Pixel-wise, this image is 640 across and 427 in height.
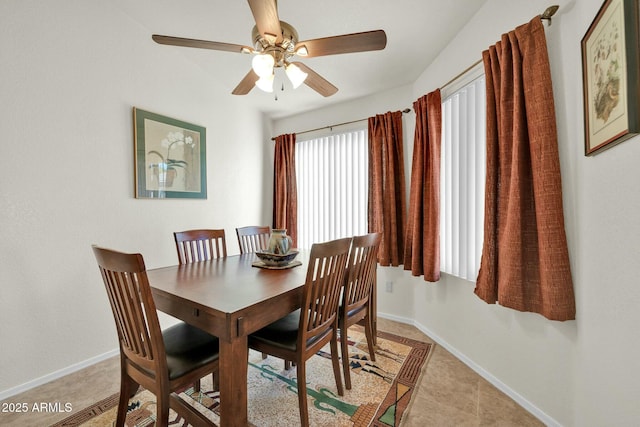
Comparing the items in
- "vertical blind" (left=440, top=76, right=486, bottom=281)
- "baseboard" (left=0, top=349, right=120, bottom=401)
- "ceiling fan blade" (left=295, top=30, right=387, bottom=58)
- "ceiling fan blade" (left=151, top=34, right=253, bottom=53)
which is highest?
"ceiling fan blade" (left=151, top=34, right=253, bottom=53)

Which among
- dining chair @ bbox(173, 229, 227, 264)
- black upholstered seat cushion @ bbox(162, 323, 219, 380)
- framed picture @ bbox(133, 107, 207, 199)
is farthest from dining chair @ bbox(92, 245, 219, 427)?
framed picture @ bbox(133, 107, 207, 199)

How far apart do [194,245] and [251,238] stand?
0.57 metres

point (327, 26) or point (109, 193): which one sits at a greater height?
point (327, 26)

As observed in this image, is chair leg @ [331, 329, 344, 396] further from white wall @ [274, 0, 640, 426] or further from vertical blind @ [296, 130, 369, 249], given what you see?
vertical blind @ [296, 130, 369, 249]

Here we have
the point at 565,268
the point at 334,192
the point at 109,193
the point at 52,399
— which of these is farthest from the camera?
the point at 334,192

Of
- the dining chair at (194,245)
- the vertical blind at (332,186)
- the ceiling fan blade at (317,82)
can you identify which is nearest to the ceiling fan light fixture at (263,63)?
the ceiling fan blade at (317,82)

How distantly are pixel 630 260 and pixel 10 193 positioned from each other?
3.16m

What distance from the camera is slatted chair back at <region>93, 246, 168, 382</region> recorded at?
0.99m

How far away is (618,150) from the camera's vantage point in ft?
3.20

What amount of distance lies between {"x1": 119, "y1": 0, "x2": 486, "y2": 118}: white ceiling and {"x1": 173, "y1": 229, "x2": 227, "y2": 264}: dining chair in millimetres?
1665

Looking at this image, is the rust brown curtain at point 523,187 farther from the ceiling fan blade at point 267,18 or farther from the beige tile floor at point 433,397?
the ceiling fan blade at point 267,18

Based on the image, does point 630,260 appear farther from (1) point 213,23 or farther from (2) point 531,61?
(1) point 213,23

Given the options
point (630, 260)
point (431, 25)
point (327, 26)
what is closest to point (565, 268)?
point (630, 260)

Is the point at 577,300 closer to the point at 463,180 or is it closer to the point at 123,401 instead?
the point at 463,180
